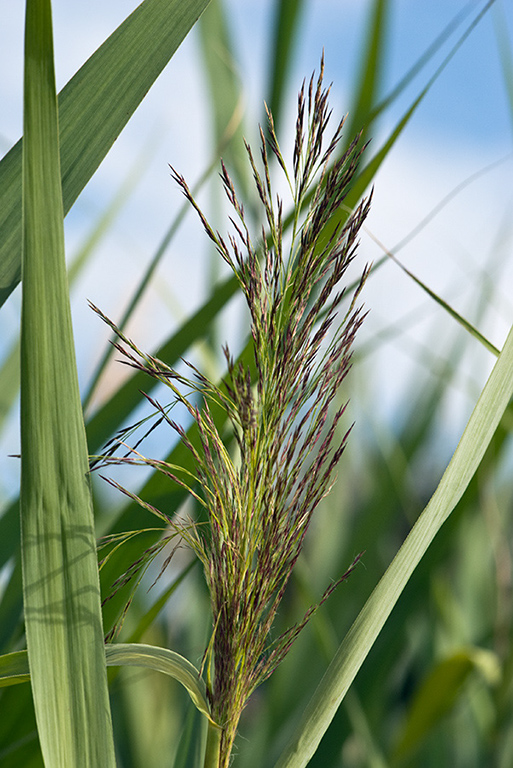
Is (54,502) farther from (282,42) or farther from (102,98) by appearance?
(282,42)

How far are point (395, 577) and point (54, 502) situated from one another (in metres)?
0.17

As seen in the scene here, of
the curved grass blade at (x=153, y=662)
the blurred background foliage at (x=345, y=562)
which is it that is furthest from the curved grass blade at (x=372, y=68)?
the curved grass blade at (x=153, y=662)

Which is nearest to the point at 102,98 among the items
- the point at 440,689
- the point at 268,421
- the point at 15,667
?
the point at 268,421

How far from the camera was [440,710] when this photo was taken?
78 cm

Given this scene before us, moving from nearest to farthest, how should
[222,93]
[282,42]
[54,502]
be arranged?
[54,502], [282,42], [222,93]

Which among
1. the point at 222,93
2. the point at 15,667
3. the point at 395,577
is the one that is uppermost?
the point at 222,93

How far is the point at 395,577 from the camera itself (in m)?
0.33

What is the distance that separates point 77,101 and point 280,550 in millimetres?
268

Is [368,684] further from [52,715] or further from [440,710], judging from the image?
[52,715]

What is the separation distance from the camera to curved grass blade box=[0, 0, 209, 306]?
36cm

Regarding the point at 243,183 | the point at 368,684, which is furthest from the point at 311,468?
the point at 368,684

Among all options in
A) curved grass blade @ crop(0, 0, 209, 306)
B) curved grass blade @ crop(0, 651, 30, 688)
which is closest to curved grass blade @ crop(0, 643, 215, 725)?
curved grass blade @ crop(0, 651, 30, 688)

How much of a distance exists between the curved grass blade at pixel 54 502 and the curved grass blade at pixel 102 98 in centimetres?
10

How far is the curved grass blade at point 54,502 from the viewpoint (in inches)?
11.0
